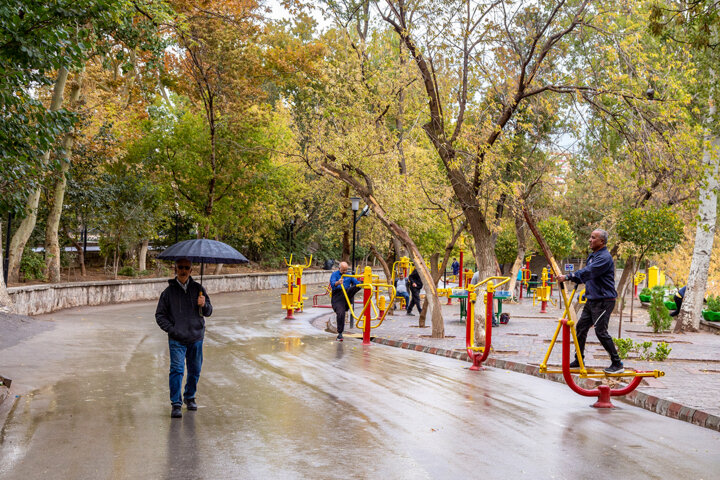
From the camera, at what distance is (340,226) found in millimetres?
37406

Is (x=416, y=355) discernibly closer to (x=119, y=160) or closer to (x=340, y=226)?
(x=119, y=160)

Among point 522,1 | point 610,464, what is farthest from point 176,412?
point 522,1

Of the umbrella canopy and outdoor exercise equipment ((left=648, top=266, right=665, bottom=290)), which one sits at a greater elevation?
the umbrella canopy

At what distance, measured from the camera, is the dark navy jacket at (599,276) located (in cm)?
952

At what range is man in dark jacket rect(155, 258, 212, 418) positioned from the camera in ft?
26.8

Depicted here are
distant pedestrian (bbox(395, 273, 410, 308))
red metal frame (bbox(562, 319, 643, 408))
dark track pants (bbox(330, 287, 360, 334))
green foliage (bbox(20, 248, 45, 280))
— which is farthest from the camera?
distant pedestrian (bbox(395, 273, 410, 308))

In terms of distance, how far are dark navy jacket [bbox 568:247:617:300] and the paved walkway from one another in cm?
136

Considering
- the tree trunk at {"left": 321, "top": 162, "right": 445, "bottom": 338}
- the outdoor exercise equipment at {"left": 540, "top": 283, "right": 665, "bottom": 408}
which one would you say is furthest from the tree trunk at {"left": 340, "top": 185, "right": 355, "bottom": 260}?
the outdoor exercise equipment at {"left": 540, "top": 283, "right": 665, "bottom": 408}

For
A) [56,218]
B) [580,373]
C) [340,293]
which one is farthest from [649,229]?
[56,218]

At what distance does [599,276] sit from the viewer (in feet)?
31.6

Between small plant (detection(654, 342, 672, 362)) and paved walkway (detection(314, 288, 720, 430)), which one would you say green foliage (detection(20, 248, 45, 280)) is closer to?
paved walkway (detection(314, 288, 720, 430))

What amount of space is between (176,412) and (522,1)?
10.3m

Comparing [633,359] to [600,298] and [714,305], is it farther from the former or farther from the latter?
[714,305]

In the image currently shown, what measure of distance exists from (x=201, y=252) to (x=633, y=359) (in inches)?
316
